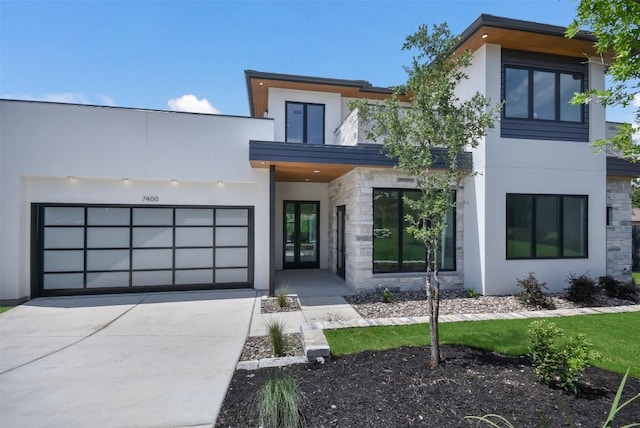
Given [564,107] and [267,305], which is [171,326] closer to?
[267,305]

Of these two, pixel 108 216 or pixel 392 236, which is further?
pixel 108 216

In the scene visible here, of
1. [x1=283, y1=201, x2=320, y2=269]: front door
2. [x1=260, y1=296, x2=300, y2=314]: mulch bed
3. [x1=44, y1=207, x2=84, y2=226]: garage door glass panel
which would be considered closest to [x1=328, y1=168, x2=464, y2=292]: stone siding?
[x1=260, y1=296, x2=300, y2=314]: mulch bed

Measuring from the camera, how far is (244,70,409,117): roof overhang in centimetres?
1148

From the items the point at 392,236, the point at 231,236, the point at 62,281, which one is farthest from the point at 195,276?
the point at 392,236

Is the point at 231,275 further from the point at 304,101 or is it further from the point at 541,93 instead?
the point at 541,93

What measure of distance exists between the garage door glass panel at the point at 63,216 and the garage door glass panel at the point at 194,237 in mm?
2670

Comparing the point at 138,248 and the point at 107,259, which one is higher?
Answer: the point at 138,248

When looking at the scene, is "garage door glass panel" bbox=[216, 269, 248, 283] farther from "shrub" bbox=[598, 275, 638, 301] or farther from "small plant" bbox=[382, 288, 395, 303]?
"shrub" bbox=[598, 275, 638, 301]

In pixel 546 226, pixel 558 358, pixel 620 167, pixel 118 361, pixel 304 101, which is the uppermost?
pixel 304 101

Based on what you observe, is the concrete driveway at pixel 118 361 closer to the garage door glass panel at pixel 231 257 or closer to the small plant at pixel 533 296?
the garage door glass panel at pixel 231 257

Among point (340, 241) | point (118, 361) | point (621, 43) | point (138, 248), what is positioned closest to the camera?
point (621, 43)

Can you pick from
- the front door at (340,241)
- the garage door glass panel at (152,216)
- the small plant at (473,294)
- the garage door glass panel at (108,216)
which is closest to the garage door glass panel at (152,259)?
the garage door glass panel at (152,216)

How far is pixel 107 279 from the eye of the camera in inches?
354

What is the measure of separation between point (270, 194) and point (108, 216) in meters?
4.93
